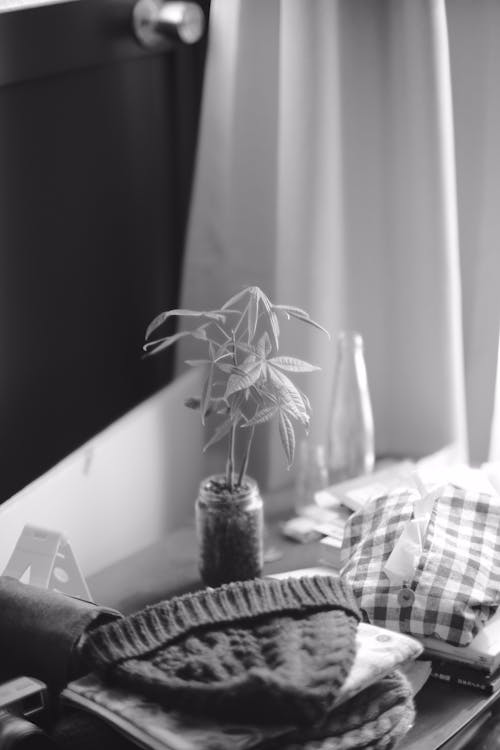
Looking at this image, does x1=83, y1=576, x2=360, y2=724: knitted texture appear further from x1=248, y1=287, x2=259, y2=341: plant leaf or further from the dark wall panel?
the dark wall panel

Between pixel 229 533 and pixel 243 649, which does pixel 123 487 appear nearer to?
pixel 229 533

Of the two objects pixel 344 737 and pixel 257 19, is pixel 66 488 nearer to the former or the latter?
pixel 344 737

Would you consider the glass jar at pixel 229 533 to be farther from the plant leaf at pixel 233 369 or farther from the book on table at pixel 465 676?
the book on table at pixel 465 676

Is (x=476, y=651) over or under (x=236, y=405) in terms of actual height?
under

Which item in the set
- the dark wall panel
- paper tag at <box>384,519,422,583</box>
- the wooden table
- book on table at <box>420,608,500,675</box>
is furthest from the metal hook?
book on table at <box>420,608,500,675</box>

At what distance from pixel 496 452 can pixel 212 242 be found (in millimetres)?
560

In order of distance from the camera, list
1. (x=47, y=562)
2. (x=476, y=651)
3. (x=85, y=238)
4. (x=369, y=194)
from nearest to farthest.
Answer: (x=476, y=651)
(x=47, y=562)
(x=85, y=238)
(x=369, y=194)

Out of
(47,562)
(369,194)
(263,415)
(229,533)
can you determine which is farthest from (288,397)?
(369,194)

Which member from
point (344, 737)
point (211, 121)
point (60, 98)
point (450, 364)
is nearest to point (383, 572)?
point (344, 737)

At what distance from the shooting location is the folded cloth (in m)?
0.92

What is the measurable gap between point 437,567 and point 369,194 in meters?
0.74

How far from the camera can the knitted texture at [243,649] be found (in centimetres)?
81

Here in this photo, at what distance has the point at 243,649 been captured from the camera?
856 mm

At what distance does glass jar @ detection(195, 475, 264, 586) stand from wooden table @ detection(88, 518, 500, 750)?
0.19ft
